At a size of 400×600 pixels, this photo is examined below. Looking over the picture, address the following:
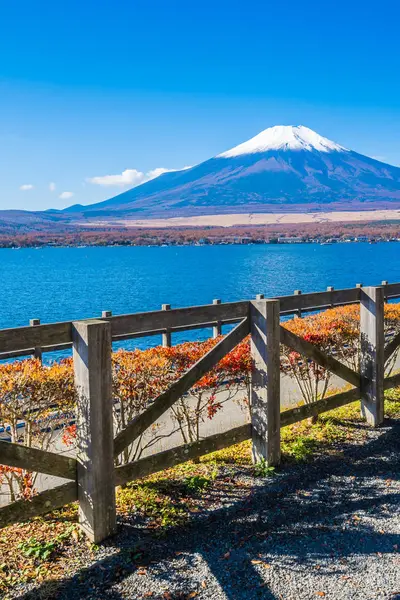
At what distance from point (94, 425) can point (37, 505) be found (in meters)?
0.69

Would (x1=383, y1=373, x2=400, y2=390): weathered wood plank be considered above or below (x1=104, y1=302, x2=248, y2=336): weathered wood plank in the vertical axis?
below

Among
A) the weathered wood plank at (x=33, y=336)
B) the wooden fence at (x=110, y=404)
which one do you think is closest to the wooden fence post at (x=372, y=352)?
the wooden fence at (x=110, y=404)

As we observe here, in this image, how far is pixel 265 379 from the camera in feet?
19.4

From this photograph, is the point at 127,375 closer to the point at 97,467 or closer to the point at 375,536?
the point at 97,467

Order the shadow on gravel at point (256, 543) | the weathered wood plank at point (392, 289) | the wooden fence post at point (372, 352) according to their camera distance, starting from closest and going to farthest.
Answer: the shadow on gravel at point (256, 543)
the wooden fence post at point (372, 352)
the weathered wood plank at point (392, 289)

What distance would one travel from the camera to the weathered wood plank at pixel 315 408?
6371 millimetres

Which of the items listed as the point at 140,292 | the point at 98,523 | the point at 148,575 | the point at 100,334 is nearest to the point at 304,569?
the point at 148,575

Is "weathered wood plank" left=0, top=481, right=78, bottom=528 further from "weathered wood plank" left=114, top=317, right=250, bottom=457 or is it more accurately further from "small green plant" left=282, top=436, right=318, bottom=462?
"small green plant" left=282, top=436, right=318, bottom=462

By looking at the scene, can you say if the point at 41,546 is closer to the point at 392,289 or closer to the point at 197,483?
the point at 197,483

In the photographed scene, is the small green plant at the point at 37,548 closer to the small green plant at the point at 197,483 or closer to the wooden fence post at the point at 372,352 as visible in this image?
the small green plant at the point at 197,483

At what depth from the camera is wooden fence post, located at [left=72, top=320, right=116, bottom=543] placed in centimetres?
452

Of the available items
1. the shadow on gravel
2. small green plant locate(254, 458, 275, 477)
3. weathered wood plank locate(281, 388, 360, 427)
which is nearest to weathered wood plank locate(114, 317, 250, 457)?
the shadow on gravel

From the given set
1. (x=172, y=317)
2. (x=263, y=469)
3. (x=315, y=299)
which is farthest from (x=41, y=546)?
(x=315, y=299)

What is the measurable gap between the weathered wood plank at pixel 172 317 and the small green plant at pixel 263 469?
1465 millimetres
